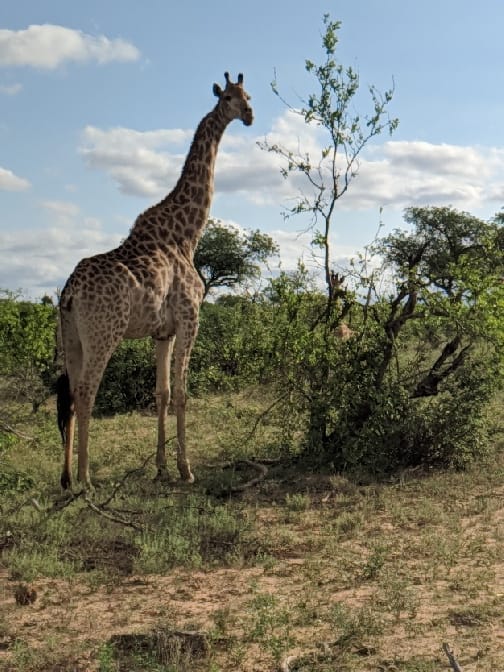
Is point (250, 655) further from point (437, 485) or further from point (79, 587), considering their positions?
point (437, 485)

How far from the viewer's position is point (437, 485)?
6.94 m

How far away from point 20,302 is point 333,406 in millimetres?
5086

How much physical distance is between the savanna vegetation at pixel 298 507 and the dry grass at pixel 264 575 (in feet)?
0.05

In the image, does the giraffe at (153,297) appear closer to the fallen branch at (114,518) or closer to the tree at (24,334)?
the fallen branch at (114,518)

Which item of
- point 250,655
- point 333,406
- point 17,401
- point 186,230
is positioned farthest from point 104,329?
point 17,401

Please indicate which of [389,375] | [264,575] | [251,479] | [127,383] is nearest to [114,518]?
[264,575]

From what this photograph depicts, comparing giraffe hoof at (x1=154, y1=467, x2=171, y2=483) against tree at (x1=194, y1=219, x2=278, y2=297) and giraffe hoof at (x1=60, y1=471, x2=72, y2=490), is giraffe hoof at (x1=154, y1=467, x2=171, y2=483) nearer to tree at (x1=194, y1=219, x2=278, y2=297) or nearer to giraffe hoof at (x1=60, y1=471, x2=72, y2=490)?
giraffe hoof at (x1=60, y1=471, x2=72, y2=490)

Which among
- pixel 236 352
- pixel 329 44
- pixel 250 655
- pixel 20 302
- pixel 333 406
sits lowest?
pixel 250 655

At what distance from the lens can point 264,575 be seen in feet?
15.8

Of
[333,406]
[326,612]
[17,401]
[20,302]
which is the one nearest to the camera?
[326,612]

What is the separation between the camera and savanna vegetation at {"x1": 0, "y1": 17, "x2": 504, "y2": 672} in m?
3.80

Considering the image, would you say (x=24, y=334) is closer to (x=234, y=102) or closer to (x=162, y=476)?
(x=162, y=476)

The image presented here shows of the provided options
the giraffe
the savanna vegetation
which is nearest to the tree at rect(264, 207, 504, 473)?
the savanna vegetation

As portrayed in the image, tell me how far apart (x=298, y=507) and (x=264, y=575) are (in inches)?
64.9
